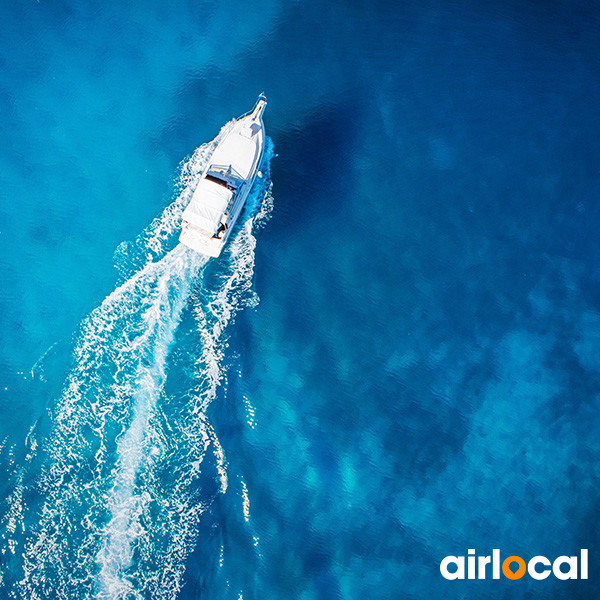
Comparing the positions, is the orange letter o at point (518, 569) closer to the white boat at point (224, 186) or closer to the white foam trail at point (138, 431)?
the white foam trail at point (138, 431)

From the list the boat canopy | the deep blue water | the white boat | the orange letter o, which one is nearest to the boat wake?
the deep blue water

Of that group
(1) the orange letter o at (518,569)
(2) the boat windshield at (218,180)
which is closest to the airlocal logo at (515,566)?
(1) the orange letter o at (518,569)

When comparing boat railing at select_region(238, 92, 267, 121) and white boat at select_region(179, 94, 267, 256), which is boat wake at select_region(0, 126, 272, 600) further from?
boat railing at select_region(238, 92, 267, 121)

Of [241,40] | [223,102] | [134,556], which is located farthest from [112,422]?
[241,40]

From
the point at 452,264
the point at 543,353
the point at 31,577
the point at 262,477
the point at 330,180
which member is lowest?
the point at 31,577

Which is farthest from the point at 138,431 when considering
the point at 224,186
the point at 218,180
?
the point at 218,180

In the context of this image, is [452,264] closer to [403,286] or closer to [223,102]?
[403,286]
